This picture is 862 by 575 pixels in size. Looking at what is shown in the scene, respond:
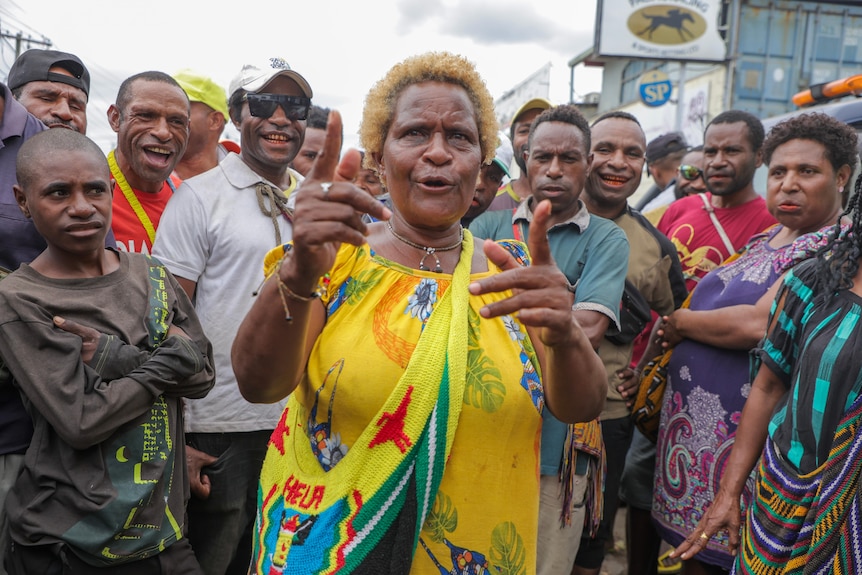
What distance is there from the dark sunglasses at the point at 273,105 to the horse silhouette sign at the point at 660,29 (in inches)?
595

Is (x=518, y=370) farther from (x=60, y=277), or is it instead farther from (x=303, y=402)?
(x=60, y=277)

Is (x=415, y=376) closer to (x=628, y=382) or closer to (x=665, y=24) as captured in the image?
(x=628, y=382)

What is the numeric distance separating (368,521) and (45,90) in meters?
2.61

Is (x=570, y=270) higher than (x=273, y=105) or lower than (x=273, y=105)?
lower

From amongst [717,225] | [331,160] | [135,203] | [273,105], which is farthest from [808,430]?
[135,203]

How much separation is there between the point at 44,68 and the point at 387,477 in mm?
2631

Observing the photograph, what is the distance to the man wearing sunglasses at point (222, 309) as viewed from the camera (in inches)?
110

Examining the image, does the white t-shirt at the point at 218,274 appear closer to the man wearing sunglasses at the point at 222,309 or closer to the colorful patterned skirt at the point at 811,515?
the man wearing sunglasses at the point at 222,309

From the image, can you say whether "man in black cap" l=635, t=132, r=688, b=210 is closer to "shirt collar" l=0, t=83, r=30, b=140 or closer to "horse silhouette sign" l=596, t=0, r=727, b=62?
"shirt collar" l=0, t=83, r=30, b=140

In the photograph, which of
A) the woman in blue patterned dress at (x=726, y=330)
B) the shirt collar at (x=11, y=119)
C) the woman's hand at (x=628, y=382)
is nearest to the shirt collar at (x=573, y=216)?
the woman in blue patterned dress at (x=726, y=330)

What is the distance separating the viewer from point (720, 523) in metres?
2.44

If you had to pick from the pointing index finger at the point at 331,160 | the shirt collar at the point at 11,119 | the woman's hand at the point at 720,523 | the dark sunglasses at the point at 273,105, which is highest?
the dark sunglasses at the point at 273,105

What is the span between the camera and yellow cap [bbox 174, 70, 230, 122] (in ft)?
13.6

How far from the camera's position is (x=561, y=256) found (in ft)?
9.51
